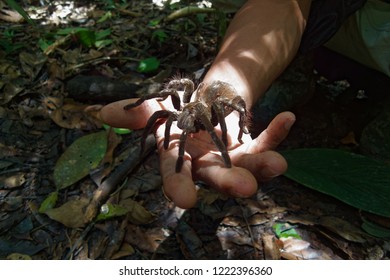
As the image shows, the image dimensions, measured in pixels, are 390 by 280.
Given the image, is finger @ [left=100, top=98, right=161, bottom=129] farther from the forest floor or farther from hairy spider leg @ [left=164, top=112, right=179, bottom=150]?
the forest floor

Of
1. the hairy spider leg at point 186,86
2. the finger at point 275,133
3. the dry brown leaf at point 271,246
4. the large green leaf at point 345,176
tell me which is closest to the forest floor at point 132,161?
the dry brown leaf at point 271,246

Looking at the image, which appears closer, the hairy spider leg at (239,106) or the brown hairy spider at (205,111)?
the brown hairy spider at (205,111)

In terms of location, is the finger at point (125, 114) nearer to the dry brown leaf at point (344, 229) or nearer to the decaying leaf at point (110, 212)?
the decaying leaf at point (110, 212)

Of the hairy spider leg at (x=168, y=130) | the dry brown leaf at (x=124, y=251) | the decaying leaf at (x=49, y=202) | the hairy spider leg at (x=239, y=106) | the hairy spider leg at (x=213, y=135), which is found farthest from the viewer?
the decaying leaf at (x=49, y=202)

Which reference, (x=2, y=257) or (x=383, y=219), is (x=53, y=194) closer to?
(x=2, y=257)

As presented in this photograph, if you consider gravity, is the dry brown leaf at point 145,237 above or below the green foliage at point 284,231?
above
